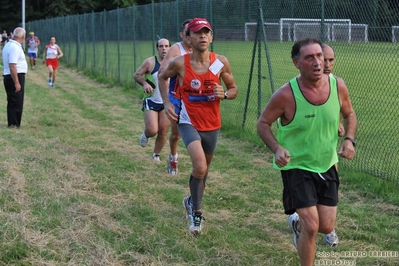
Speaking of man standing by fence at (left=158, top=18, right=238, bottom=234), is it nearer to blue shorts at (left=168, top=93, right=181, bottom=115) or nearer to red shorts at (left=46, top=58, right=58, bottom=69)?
blue shorts at (left=168, top=93, right=181, bottom=115)

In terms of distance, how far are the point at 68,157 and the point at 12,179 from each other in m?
1.71

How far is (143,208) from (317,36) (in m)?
3.90

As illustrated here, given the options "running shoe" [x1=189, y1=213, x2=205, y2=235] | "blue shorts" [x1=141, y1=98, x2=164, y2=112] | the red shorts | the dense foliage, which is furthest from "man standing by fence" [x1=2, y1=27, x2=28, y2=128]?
the dense foliage

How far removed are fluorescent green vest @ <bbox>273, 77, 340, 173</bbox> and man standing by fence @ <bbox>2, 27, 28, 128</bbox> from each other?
7.60 m

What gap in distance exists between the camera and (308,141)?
4.15 metres

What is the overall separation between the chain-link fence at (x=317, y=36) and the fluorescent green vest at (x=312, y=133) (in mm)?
3147

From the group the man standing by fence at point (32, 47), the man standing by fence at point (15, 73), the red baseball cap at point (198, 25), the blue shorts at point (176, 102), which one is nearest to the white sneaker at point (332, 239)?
the blue shorts at point (176, 102)

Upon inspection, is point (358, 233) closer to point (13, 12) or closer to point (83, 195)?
point (83, 195)

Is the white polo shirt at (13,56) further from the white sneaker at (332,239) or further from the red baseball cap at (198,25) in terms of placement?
the white sneaker at (332,239)

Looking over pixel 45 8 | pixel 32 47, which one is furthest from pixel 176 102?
pixel 45 8

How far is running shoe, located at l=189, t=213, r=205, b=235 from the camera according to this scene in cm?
536

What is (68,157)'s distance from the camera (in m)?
8.38

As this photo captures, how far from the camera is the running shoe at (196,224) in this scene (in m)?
5.36

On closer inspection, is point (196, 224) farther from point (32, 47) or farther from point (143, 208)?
point (32, 47)
